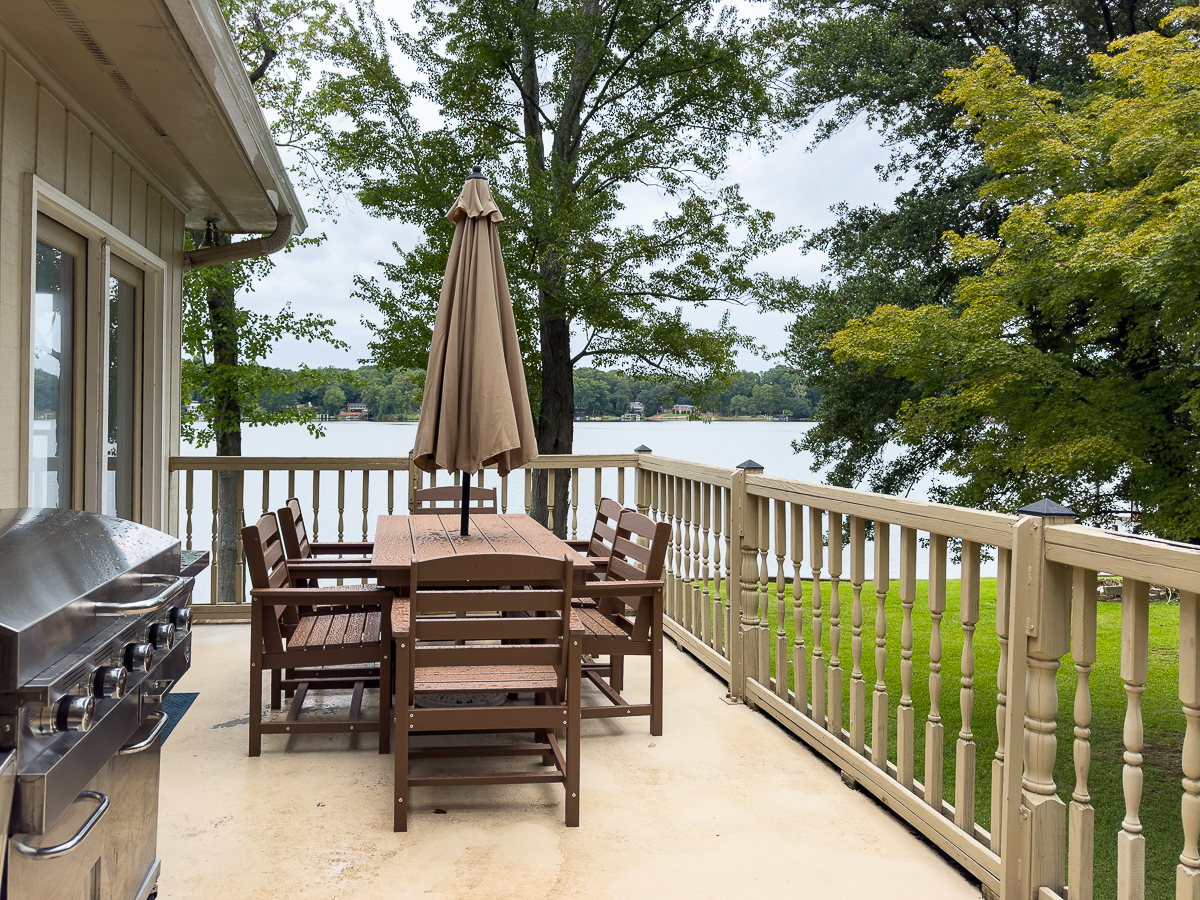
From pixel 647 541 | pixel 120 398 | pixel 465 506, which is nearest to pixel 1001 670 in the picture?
pixel 647 541

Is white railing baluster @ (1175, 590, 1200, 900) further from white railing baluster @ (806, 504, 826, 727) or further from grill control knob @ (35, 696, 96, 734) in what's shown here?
grill control knob @ (35, 696, 96, 734)

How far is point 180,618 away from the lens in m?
1.94

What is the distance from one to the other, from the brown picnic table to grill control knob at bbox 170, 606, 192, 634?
830 mm

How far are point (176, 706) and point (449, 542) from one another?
143 cm

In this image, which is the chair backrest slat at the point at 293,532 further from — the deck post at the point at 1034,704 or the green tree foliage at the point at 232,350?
the green tree foliage at the point at 232,350

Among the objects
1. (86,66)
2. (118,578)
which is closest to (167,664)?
(118,578)

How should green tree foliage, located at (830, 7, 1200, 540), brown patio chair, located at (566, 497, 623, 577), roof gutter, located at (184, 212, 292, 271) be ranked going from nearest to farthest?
brown patio chair, located at (566, 497, 623, 577)
roof gutter, located at (184, 212, 292, 271)
green tree foliage, located at (830, 7, 1200, 540)

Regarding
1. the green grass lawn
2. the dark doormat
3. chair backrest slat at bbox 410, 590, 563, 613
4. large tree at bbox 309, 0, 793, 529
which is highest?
large tree at bbox 309, 0, 793, 529

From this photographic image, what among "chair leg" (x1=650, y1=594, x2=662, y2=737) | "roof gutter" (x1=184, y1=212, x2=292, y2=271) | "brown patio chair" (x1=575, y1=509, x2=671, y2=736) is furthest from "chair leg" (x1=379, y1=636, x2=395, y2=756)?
"roof gutter" (x1=184, y1=212, x2=292, y2=271)

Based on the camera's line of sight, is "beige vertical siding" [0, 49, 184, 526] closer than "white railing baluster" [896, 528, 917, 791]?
No

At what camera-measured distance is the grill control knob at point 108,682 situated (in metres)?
1.43

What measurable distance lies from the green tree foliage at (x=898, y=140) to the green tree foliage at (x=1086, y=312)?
2.78 meters

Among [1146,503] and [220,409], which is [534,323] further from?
[1146,503]

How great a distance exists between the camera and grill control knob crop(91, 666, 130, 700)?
4.68 feet
